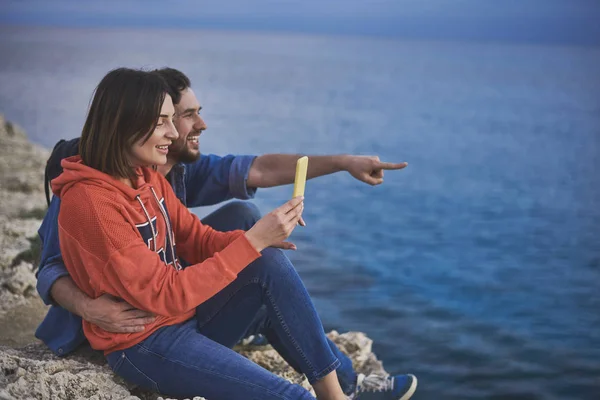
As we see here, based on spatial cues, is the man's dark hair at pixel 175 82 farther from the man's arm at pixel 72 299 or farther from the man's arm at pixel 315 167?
the man's arm at pixel 72 299

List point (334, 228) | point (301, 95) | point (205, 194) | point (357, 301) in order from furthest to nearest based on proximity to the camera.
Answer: point (301, 95) → point (334, 228) → point (357, 301) → point (205, 194)

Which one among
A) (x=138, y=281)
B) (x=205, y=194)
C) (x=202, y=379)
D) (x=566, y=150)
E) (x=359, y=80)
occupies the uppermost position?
(x=359, y=80)

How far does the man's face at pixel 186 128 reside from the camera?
114 inches

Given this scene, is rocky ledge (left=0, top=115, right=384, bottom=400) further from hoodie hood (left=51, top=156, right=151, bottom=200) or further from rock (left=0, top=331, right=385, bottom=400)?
hoodie hood (left=51, top=156, right=151, bottom=200)

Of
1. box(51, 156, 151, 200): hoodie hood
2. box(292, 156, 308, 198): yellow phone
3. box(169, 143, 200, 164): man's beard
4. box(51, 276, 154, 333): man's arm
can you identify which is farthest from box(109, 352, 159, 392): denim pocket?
box(169, 143, 200, 164): man's beard

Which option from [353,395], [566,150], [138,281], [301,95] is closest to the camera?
[138,281]

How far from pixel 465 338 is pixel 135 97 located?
3276 mm

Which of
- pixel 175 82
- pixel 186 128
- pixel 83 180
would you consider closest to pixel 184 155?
pixel 186 128

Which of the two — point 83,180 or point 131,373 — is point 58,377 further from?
point 83,180

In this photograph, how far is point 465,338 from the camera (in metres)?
4.96

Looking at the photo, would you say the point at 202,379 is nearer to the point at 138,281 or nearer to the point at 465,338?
the point at 138,281

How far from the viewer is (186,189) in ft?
10.4

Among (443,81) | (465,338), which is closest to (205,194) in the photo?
(465,338)

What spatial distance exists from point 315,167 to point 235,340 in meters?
0.76
